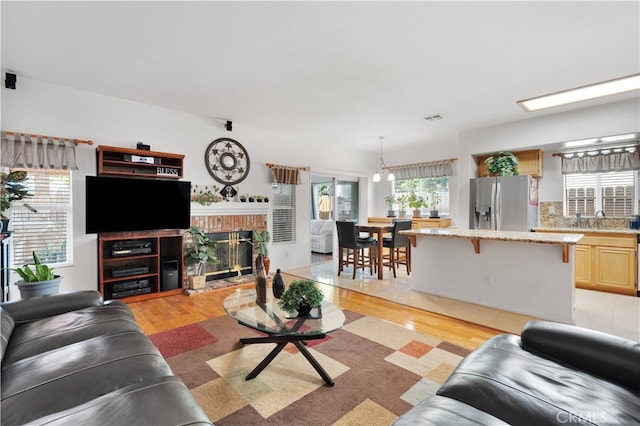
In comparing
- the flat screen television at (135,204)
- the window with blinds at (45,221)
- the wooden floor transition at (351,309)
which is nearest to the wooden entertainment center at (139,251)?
the flat screen television at (135,204)

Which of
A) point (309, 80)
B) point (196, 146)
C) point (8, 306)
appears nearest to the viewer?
point (8, 306)

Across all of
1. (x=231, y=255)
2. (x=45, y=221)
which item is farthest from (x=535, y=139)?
(x=45, y=221)

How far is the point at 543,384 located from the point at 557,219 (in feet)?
16.5

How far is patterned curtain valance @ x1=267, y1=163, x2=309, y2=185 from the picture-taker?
5461mm

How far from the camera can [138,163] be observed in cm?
391

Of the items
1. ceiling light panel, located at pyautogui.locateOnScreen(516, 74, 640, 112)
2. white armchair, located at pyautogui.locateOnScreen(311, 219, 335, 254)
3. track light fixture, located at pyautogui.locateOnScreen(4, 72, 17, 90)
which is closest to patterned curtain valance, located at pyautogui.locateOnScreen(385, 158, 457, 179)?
white armchair, located at pyautogui.locateOnScreen(311, 219, 335, 254)

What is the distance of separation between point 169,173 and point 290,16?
2.83 meters

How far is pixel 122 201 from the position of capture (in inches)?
150

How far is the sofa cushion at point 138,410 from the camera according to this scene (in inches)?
39.6

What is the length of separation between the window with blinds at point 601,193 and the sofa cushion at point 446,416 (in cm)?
541

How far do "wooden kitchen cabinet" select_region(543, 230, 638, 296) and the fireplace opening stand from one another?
4941 mm

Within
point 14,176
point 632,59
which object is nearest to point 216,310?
point 14,176

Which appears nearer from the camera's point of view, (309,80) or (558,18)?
(558,18)

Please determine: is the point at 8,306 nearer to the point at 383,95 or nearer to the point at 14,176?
the point at 14,176
